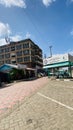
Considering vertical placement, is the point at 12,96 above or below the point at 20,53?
below

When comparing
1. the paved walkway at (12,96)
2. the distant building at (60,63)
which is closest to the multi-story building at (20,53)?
the distant building at (60,63)

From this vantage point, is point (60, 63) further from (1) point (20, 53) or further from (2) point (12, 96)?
(1) point (20, 53)

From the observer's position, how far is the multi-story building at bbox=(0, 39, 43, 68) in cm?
6209

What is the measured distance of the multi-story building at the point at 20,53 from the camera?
2445 inches

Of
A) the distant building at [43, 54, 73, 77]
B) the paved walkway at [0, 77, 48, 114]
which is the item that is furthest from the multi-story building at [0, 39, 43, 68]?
the paved walkway at [0, 77, 48, 114]

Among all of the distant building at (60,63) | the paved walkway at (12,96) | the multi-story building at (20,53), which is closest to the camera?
the paved walkway at (12,96)

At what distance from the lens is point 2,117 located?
6.14 meters

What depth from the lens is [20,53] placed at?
64625 millimetres

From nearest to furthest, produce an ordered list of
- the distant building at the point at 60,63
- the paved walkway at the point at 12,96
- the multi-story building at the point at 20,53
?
1. the paved walkway at the point at 12,96
2. the distant building at the point at 60,63
3. the multi-story building at the point at 20,53

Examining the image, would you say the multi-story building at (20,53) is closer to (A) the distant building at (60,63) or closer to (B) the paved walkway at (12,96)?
(A) the distant building at (60,63)

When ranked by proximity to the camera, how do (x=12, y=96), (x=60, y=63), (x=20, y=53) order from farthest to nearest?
(x=20, y=53), (x=60, y=63), (x=12, y=96)

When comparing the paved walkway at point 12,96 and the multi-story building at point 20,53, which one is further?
the multi-story building at point 20,53

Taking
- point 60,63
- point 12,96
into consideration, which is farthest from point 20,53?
point 12,96

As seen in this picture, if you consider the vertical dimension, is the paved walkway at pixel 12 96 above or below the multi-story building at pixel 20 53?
below
